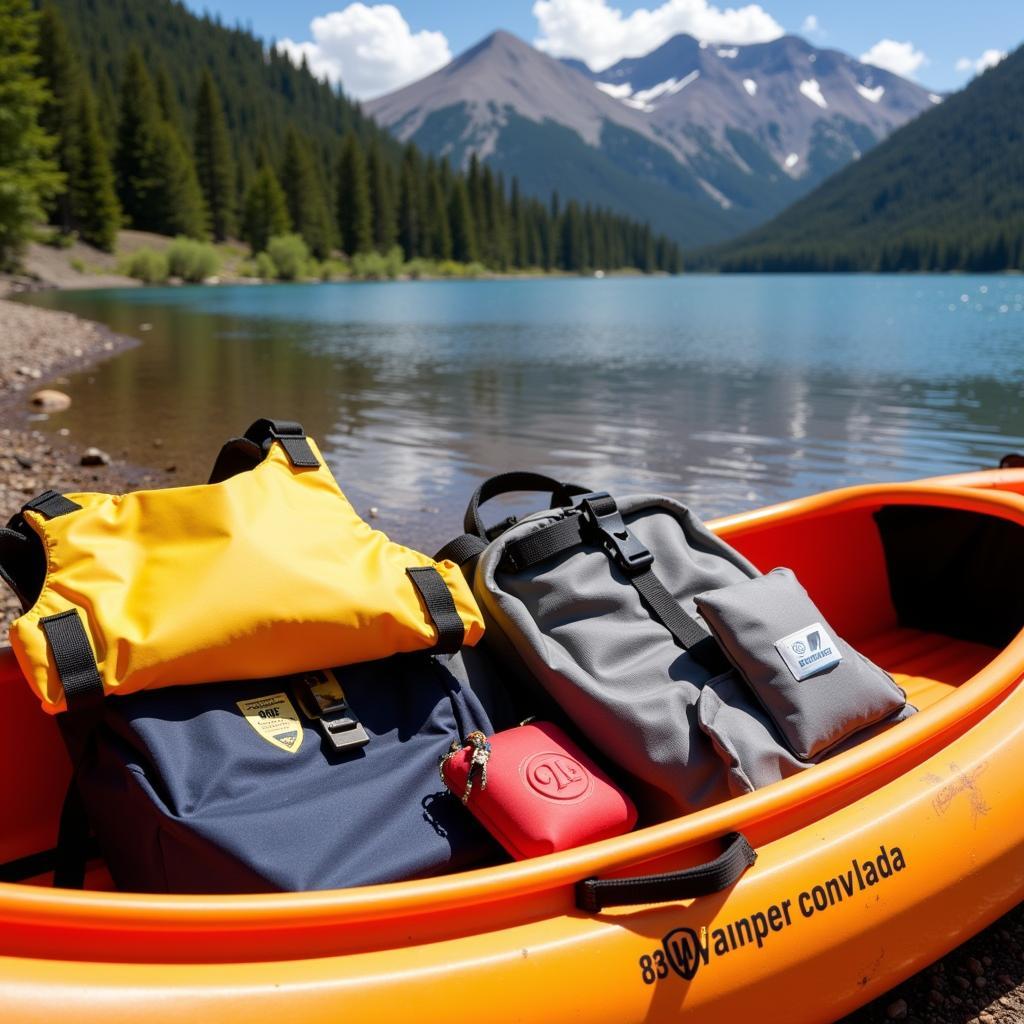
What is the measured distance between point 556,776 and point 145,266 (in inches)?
2164

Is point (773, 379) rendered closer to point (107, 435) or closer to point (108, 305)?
point (107, 435)

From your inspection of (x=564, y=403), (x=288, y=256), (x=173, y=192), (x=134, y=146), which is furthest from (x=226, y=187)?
(x=564, y=403)

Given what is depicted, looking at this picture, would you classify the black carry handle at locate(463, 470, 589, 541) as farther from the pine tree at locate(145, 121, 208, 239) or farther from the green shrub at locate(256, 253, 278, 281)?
the pine tree at locate(145, 121, 208, 239)

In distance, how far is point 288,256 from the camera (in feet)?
210

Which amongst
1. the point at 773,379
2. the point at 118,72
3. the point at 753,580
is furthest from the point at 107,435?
the point at 118,72

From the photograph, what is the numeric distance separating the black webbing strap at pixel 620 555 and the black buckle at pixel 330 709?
572 millimetres

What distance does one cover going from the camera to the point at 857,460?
10180 millimetres

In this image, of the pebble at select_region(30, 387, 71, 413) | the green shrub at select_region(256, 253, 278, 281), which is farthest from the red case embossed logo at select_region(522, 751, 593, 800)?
the green shrub at select_region(256, 253, 278, 281)

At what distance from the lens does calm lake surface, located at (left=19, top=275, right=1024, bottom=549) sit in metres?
9.28

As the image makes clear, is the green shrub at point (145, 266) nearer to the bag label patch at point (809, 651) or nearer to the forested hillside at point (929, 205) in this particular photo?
the bag label patch at point (809, 651)

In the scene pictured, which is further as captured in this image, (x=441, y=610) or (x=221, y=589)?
(x=441, y=610)

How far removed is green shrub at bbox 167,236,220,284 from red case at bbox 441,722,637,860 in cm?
5659

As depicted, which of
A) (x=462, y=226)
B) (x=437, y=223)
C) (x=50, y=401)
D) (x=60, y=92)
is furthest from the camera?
(x=462, y=226)

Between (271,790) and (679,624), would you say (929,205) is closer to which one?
(679,624)
